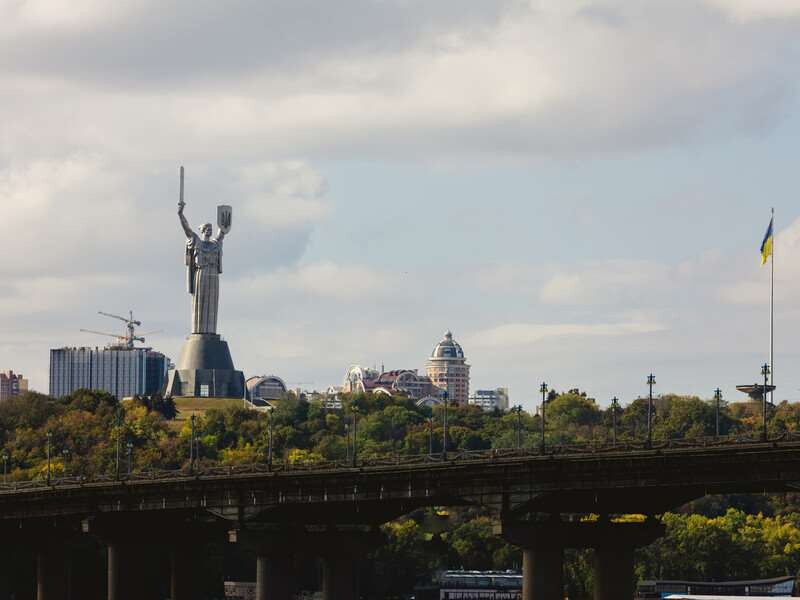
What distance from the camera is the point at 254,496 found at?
15962 centimetres

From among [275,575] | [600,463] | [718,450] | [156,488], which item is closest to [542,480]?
[600,463]

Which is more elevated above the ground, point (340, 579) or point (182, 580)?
point (340, 579)

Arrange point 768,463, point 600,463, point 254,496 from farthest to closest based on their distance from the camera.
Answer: point 254,496
point 600,463
point 768,463

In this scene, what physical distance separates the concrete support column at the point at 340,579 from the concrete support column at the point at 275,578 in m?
2.70

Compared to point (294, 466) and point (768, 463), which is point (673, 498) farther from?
point (294, 466)

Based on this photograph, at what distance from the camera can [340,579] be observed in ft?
512

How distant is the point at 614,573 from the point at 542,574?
217 inches

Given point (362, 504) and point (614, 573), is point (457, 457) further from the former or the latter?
point (614, 573)

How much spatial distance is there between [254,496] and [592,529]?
1184 inches

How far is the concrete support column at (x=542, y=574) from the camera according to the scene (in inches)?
5507

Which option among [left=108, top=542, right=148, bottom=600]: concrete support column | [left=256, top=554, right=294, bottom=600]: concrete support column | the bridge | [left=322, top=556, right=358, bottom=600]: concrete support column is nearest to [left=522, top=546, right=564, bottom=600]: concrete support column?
the bridge

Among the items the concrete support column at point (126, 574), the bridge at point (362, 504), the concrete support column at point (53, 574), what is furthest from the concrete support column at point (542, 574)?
the concrete support column at point (53, 574)

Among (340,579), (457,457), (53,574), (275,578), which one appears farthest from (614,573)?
(53,574)

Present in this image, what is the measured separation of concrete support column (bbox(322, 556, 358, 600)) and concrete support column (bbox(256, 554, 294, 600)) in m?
2.70
